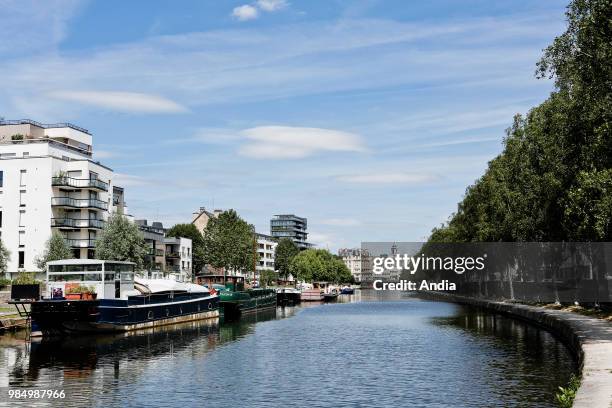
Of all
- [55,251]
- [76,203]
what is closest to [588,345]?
[55,251]

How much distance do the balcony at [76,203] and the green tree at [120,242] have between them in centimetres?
1016

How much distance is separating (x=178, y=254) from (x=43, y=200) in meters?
58.1

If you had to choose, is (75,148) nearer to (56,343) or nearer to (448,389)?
(56,343)

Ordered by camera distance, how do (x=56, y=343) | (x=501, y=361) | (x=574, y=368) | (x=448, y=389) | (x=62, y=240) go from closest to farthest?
(x=448, y=389)
(x=574, y=368)
(x=501, y=361)
(x=56, y=343)
(x=62, y=240)

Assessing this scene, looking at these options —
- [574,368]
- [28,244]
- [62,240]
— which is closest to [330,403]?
[574,368]

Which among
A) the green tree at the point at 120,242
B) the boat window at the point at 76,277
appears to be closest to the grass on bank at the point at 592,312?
the boat window at the point at 76,277

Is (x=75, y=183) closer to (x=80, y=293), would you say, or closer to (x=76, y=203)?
(x=76, y=203)

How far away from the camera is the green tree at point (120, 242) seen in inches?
3698

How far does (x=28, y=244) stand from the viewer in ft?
340

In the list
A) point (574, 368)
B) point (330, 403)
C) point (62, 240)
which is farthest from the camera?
point (62, 240)

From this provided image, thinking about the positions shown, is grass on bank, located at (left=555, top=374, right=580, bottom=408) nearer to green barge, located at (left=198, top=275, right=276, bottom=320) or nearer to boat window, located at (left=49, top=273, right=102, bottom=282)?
boat window, located at (left=49, top=273, right=102, bottom=282)

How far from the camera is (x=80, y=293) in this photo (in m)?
54.2

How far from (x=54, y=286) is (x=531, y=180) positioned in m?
43.2

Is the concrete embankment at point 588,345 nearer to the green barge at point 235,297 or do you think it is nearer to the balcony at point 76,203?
the green barge at point 235,297
